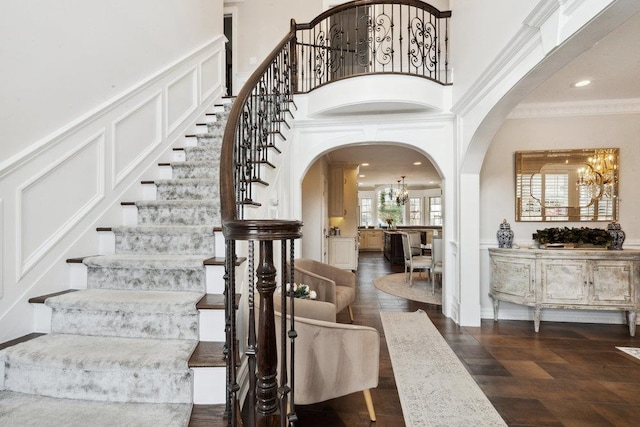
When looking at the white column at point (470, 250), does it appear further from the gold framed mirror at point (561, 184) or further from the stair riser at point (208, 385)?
the stair riser at point (208, 385)

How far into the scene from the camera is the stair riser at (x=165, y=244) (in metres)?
2.20

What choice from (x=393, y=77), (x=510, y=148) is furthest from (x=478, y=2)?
(x=510, y=148)

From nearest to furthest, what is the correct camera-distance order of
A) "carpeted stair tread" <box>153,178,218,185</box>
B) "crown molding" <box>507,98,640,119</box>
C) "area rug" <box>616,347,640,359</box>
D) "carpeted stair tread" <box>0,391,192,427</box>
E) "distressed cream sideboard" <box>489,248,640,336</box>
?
1. "carpeted stair tread" <box>0,391,192,427</box>
2. "carpeted stair tread" <box>153,178,218,185</box>
3. "area rug" <box>616,347,640,359</box>
4. "distressed cream sideboard" <box>489,248,640,336</box>
5. "crown molding" <box>507,98,640,119</box>

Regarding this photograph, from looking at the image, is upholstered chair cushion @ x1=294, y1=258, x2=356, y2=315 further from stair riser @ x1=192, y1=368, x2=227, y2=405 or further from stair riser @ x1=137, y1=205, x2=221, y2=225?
stair riser @ x1=192, y1=368, x2=227, y2=405

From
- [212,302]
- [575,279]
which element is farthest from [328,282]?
[575,279]

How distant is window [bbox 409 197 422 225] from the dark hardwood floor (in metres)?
9.70

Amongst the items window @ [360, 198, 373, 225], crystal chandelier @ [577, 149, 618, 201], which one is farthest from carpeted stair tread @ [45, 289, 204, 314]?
window @ [360, 198, 373, 225]

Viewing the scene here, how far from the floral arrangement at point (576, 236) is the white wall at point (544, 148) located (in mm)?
222

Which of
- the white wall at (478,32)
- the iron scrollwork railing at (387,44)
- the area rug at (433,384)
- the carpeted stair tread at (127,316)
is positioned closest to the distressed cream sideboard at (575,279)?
the area rug at (433,384)

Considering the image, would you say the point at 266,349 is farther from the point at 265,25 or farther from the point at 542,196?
the point at 265,25

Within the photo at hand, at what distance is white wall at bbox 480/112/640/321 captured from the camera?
3822mm

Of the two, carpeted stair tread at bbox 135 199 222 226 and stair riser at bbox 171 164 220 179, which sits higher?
stair riser at bbox 171 164 220 179

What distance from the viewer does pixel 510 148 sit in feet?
13.3

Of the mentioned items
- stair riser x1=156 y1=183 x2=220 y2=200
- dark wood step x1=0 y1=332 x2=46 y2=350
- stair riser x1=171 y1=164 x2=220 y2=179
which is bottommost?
dark wood step x1=0 y1=332 x2=46 y2=350
